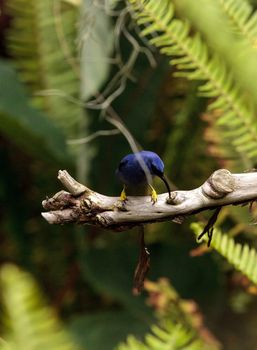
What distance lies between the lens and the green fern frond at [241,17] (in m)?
0.95

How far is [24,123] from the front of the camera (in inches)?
47.3

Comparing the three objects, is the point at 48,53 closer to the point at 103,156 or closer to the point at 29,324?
the point at 103,156

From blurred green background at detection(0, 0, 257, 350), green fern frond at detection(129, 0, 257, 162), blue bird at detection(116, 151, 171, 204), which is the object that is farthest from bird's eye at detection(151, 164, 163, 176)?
blurred green background at detection(0, 0, 257, 350)

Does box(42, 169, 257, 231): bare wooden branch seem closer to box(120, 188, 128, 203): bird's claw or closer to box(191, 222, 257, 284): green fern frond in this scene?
box(120, 188, 128, 203): bird's claw

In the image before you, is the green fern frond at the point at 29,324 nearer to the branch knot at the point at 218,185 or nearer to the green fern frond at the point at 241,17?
the branch knot at the point at 218,185

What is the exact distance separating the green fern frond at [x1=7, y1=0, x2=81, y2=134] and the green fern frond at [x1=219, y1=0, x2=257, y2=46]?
488 mm

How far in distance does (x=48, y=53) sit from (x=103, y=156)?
0.24 m

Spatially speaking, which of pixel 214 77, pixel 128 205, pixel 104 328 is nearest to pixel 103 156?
pixel 104 328

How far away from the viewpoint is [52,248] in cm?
149

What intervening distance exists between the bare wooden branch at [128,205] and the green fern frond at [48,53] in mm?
775

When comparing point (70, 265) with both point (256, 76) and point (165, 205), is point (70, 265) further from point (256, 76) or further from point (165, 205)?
point (165, 205)

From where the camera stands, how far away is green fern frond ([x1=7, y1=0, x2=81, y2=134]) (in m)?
1.39

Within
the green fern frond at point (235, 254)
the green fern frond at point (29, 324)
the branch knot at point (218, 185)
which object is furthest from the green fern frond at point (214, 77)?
the green fern frond at point (29, 324)

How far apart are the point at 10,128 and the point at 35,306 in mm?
668
